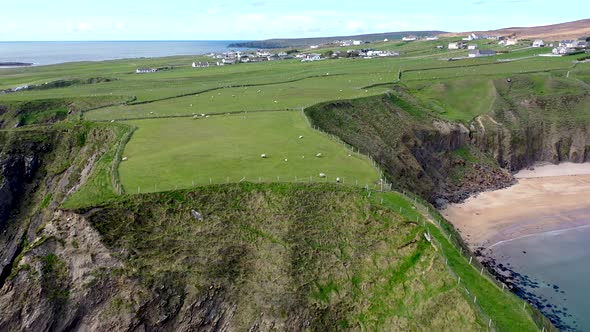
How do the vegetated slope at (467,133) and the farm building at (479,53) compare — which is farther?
the farm building at (479,53)

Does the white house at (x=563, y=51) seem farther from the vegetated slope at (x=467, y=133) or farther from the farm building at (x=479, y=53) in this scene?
the vegetated slope at (x=467, y=133)

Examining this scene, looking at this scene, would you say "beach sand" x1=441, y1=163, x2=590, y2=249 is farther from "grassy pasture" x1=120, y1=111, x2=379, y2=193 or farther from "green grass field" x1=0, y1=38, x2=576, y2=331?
→ "grassy pasture" x1=120, y1=111, x2=379, y2=193

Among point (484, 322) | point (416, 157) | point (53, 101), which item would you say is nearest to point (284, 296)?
point (484, 322)

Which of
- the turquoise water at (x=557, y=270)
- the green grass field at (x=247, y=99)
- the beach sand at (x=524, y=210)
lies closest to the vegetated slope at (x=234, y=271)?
the green grass field at (x=247, y=99)

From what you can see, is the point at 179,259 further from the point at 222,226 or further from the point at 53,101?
the point at 53,101

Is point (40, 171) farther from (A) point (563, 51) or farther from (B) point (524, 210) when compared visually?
(A) point (563, 51)

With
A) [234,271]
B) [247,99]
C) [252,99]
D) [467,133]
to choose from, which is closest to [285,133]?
[234,271]
